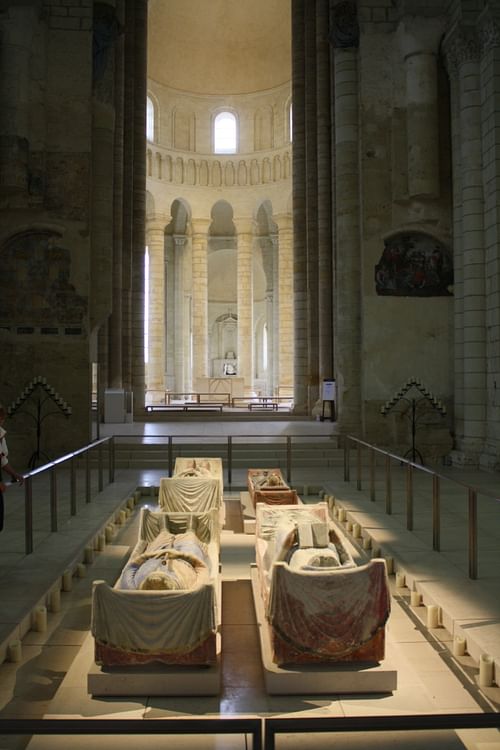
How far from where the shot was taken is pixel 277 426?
20.3 meters

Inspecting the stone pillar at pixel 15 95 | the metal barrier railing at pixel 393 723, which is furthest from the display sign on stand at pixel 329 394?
the metal barrier railing at pixel 393 723

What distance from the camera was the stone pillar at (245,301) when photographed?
37.5m

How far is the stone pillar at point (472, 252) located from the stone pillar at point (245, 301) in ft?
75.6

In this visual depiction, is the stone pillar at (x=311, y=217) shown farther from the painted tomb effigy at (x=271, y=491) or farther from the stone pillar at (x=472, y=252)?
the painted tomb effigy at (x=271, y=491)

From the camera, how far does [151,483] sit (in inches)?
495

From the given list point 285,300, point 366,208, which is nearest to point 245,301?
point 285,300

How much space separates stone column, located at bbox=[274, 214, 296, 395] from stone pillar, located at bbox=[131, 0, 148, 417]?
42.5 ft

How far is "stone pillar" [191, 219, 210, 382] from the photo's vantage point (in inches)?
1473

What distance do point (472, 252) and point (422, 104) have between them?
12.1ft

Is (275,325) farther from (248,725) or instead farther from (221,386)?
(248,725)

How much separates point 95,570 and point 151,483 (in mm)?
4614

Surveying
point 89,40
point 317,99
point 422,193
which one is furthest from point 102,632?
point 317,99

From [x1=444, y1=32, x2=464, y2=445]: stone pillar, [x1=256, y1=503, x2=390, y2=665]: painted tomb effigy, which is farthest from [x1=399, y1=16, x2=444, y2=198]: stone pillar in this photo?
[x1=256, y1=503, x2=390, y2=665]: painted tomb effigy

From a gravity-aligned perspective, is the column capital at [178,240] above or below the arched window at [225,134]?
below
